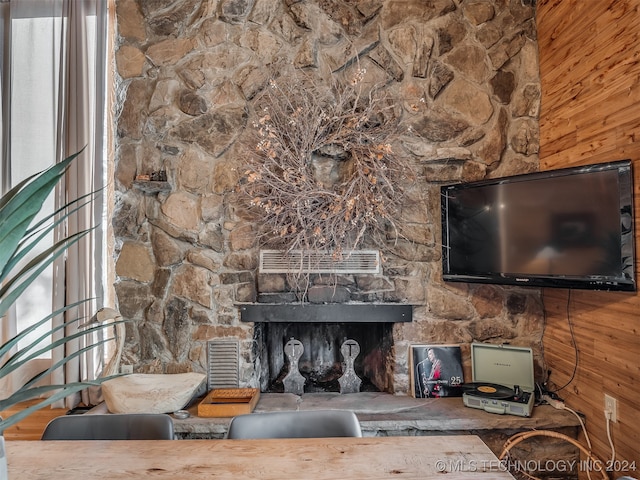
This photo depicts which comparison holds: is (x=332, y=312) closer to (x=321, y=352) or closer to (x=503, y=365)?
(x=321, y=352)

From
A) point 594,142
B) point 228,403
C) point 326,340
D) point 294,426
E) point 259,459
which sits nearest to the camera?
point 259,459

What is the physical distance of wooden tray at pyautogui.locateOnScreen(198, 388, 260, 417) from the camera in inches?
81.6

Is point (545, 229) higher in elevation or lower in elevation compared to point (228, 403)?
higher

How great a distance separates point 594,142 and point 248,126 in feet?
5.86

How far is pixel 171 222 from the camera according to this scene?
2400mm

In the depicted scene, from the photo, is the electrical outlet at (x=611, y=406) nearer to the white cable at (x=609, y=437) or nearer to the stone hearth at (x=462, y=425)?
the white cable at (x=609, y=437)

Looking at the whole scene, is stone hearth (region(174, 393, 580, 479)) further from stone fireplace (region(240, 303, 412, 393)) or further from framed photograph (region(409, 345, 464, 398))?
stone fireplace (region(240, 303, 412, 393))

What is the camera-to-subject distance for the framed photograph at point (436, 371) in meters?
2.29

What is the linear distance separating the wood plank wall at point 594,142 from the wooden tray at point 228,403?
164 centimetres

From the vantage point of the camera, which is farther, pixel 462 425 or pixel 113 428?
pixel 462 425

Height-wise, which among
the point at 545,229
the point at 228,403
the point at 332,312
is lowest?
the point at 228,403

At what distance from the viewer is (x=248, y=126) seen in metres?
2.41

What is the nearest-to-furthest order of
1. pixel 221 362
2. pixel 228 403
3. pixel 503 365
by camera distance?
pixel 228 403 < pixel 503 365 < pixel 221 362

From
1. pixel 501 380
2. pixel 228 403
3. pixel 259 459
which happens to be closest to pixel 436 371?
pixel 501 380
